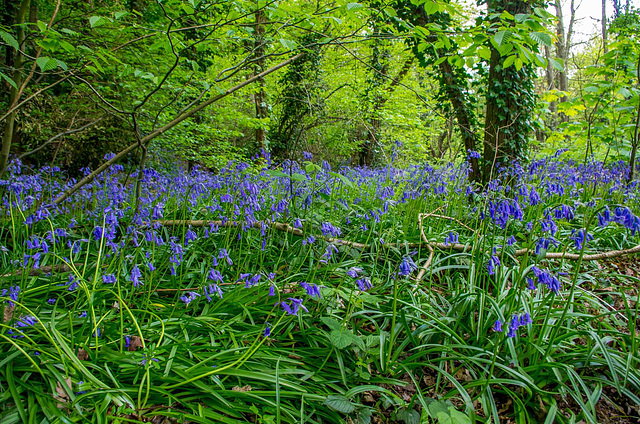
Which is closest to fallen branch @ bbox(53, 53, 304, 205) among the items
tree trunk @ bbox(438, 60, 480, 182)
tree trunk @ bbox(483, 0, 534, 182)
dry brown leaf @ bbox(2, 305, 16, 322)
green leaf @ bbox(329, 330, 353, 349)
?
dry brown leaf @ bbox(2, 305, 16, 322)

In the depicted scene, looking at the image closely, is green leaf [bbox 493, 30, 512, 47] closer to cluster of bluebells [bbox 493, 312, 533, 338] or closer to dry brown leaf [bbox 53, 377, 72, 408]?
cluster of bluebells [bbox 493, 312, 533, 338]

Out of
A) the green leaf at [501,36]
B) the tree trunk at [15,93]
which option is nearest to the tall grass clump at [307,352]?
the green leaf at [501,36]

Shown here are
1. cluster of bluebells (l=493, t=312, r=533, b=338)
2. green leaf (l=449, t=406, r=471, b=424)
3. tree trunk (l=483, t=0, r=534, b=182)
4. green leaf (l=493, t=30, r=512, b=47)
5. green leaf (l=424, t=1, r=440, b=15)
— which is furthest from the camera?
tree trunk (l=483, t=0, r=534, b=182)

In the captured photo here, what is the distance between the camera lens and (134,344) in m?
2.03

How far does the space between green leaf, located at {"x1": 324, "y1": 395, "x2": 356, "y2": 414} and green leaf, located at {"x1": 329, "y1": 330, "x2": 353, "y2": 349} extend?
0.25m

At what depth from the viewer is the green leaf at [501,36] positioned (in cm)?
212

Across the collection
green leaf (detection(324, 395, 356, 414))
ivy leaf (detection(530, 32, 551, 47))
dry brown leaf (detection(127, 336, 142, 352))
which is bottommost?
green leaf (detection(324, 395, 356, 414))

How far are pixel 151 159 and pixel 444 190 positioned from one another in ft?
23.3

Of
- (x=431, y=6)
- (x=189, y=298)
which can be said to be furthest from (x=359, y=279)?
(x=431, y=6)

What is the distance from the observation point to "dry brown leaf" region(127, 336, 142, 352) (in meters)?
2.01

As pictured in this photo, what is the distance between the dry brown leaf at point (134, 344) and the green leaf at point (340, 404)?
3.87 feet

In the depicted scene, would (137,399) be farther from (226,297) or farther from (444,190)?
(444,190)

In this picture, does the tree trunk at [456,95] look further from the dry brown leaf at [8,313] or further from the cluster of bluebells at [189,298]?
the dry brown leaf at [8,313]

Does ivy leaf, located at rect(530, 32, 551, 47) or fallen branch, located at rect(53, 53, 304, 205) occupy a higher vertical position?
ivy leaf, located at rect(530, 32, 551, 47)
